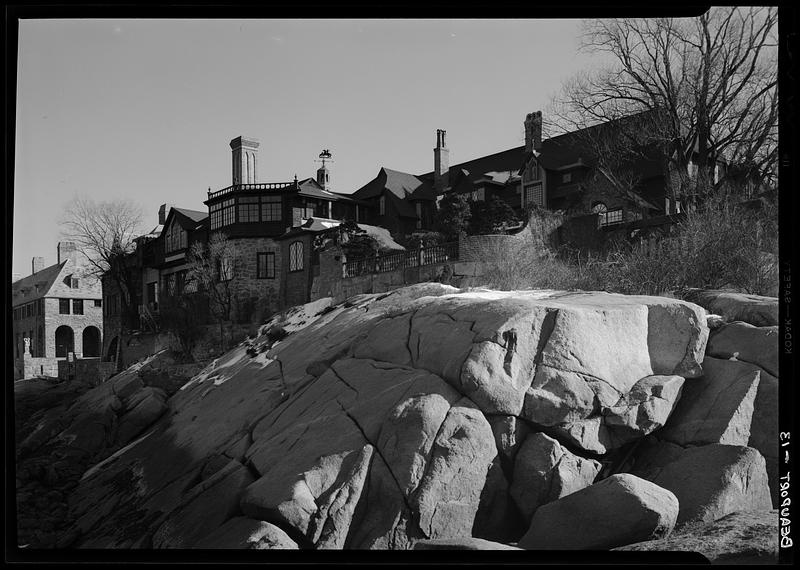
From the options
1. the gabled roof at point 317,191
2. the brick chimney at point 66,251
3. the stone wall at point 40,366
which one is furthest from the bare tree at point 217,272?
the brick chimney at point 66,251

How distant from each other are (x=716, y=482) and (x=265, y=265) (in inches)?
405

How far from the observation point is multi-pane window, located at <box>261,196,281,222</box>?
45.0 ft

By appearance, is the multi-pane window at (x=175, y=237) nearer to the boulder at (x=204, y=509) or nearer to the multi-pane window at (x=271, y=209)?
the multi-pane window at (x=271, y=209)

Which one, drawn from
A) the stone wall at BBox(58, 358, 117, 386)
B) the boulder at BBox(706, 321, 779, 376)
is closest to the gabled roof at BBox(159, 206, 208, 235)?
the stone wall at BBox(58, 358, 117, 386)

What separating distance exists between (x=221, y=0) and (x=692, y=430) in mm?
6137

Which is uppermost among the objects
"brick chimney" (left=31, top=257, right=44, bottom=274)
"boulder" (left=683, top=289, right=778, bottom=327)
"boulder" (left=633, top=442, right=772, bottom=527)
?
"brick chimney" (left=31, top=257, right=44, bottom=274)

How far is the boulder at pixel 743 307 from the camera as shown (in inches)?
339

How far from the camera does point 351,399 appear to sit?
8133mm

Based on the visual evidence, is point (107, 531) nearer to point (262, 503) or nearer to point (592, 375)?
point (262, 503)

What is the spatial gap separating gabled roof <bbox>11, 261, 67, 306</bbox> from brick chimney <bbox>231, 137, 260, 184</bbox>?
2.38m

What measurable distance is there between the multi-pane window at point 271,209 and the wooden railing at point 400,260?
1.71 metres

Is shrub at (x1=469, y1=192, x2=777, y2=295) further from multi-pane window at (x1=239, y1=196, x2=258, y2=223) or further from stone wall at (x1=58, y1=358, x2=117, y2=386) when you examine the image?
stone wall at (x1=58, y1=358, x2=117, y2=386)

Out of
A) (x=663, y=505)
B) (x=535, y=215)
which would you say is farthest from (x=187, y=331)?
(x=663, y=505)
